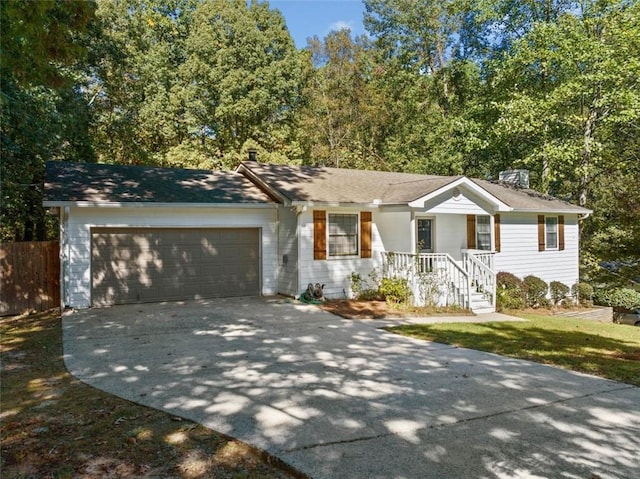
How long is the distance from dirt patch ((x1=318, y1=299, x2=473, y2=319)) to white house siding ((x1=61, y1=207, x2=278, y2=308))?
2.42 meters

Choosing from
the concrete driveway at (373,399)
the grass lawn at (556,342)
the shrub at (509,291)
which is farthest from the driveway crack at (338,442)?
the shrub at (509,291)

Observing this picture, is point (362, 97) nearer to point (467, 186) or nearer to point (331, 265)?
point (467, 186)

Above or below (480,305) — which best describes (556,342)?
below

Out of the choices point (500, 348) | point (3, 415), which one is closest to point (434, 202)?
point (500, 348)

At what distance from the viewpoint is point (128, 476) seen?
3.17 metres

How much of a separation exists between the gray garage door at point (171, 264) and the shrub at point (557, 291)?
11275mm

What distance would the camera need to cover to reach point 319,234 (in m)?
12.2

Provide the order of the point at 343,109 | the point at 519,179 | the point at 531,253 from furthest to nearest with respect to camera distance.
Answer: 1. the point at 343,109
2. the point at 519,179
3. the point at 531,253

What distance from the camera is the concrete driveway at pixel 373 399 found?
3.50 m

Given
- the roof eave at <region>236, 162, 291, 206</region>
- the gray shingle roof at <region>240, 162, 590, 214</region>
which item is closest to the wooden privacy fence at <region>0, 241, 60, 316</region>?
the roof eave at <region>236, 162, 291, 206</region>

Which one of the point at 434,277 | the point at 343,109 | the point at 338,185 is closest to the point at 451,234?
the point at 434,277

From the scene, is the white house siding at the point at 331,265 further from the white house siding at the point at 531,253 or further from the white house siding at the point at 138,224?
the white house siding at the point at 531,253

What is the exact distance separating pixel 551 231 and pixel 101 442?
1740 cm

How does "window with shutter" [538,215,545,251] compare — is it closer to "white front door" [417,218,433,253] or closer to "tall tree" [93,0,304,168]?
"white front door" [417,218,433,253]
